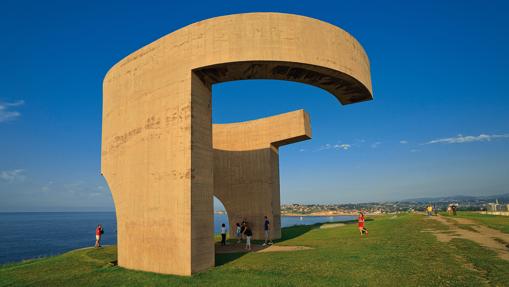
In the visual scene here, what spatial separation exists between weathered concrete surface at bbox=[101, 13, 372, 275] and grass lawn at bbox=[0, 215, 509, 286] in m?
1.06

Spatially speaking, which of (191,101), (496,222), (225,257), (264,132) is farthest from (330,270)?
(496,222)

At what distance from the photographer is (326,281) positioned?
806 cm

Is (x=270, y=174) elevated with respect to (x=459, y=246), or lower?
elevated

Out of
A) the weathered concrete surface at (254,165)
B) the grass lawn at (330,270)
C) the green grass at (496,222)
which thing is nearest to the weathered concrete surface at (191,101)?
the grass lawn at (330,270)

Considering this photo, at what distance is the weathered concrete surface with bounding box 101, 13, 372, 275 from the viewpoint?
33.8 feet

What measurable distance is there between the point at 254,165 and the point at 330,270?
12.9 metres

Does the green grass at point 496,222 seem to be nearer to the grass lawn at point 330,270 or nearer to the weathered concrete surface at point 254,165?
the grass lawn at point 330,270

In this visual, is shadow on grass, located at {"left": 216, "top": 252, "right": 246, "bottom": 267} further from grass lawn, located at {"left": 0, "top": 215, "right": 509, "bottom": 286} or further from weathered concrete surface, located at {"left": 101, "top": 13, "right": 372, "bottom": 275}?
weathered concrete surface, located at {"left": 101, "top": 13, "right": 372, "bottom": 275}

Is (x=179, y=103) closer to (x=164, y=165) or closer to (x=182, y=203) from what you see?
(x=164, y=165)

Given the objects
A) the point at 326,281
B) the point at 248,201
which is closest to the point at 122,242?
the point at 326,281

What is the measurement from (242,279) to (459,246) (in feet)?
27.7

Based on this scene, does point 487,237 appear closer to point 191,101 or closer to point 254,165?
point 254,165

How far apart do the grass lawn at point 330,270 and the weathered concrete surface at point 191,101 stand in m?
1.06

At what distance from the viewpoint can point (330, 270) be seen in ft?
30.1
